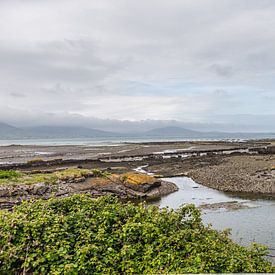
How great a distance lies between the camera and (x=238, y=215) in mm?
25375

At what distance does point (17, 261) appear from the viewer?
916 cm

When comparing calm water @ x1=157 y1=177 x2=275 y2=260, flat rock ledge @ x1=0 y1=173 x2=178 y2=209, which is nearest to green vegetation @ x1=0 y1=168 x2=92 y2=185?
flat rock ledge @ x1=0 y1=173 x2=178 y2=209

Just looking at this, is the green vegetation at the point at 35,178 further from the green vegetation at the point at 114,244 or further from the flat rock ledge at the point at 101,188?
the green vegetation at the point at 114,244

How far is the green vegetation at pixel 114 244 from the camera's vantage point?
28.8 feet

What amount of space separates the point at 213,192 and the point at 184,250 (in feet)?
90.7

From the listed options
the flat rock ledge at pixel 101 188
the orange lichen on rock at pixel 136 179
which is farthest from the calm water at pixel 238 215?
the orange lichen on rock at pixel 136 179

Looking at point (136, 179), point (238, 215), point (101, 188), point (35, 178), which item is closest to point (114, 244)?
point (238, 215)

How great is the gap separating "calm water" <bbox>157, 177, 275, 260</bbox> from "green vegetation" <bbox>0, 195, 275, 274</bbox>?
8602 millimetres

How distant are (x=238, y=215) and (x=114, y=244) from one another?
17.9 m

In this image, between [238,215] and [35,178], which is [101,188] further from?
[238,215]

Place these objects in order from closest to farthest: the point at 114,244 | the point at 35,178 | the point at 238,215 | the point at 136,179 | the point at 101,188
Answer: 1. the point at 114,244
2. the point at 238,215
3. the point at 35,178
4. the point at 101,188
5. the point at 136,179

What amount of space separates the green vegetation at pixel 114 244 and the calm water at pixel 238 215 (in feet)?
28.2

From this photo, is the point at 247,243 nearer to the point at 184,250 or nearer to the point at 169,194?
the point at 184,250

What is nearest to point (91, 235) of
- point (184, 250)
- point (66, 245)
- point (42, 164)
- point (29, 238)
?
point (66, 245)
